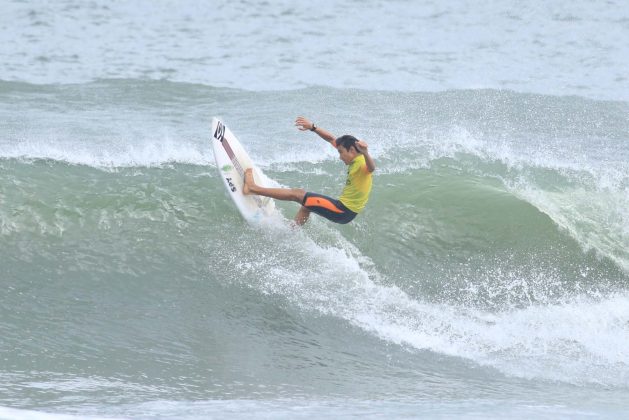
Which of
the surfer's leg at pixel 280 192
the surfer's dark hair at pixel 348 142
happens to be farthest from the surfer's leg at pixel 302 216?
the surfer's dark hair at pixel 348 142

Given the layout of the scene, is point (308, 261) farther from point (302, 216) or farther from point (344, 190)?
point (344, 190)

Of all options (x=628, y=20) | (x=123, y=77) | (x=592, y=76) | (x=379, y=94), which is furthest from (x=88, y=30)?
(x=628, y=20)

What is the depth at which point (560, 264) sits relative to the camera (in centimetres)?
1015

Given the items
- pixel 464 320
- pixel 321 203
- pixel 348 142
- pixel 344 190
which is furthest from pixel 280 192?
pixel 464 320

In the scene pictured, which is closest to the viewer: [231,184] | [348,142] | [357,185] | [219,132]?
[348,142]

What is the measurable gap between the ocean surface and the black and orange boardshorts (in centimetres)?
46

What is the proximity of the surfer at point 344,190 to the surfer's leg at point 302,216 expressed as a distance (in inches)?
0.7

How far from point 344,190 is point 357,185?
183 mm

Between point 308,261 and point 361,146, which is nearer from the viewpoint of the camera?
point 361,146

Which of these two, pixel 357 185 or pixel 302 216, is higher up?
pixel 357 185

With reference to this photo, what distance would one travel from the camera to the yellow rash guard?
339 inches

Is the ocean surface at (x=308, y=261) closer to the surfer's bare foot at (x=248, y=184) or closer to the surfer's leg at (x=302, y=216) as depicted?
the surfer's leg at (x=302, y=216)

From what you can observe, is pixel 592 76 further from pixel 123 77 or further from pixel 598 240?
pixel 598 240

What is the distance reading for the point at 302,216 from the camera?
370 inches
